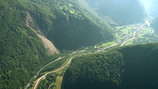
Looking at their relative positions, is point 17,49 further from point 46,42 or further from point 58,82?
point 58,82

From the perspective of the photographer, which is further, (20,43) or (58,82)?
(20,43)

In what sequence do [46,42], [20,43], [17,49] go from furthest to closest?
1. [46,42]
2. [20,43]
3. [17,49]

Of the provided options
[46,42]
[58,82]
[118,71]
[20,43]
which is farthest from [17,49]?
[118,71]

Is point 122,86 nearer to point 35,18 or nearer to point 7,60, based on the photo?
point 7,60

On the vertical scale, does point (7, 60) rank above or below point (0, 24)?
below

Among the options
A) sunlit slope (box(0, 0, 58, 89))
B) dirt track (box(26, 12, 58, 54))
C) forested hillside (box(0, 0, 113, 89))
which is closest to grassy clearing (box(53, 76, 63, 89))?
forested hillside (box(0, 0, 113, 89))

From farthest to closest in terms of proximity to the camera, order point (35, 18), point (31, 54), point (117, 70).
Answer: point (35, 18)
point (31, 54)
point (117, 70)

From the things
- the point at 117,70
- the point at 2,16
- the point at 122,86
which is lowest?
the point at 122,86

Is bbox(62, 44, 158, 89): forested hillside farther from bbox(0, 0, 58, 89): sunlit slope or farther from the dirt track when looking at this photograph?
the dirt track

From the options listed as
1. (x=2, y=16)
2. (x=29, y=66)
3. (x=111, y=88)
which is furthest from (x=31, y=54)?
(x=111, y=88)

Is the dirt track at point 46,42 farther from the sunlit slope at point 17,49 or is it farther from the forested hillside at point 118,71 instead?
the forested hillside at point 118,71
